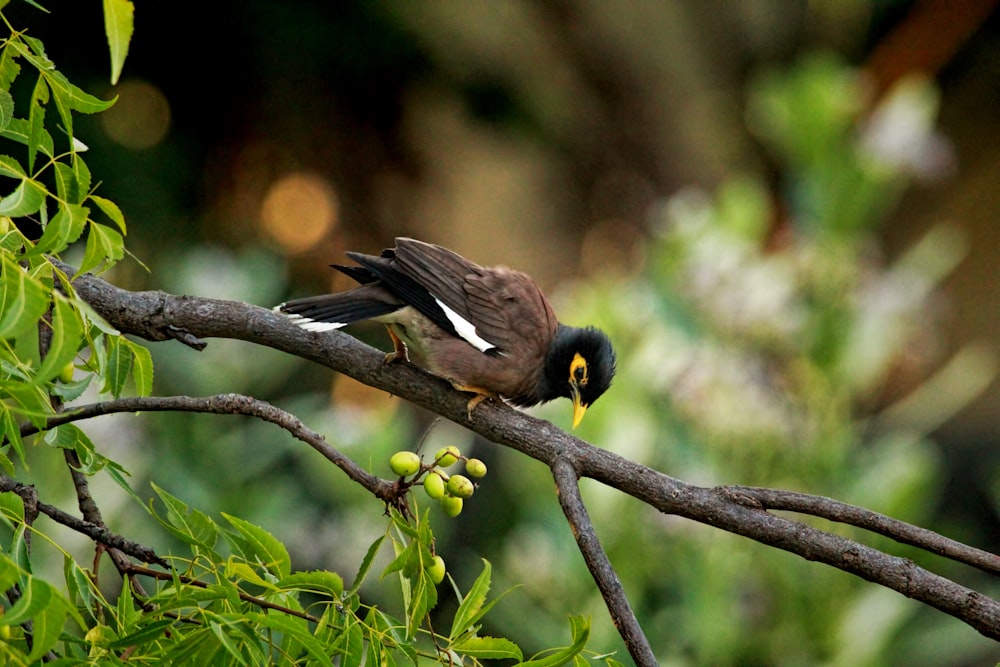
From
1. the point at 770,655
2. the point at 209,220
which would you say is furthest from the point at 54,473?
the point at 209,220

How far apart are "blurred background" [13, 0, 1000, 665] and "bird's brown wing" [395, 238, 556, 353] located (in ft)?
3.90

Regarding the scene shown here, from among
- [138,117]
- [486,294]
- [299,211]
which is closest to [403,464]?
[486,294]

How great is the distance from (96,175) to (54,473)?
9.55ft

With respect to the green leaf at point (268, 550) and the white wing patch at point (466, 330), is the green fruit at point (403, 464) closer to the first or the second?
the green leaf at point (268, 550)

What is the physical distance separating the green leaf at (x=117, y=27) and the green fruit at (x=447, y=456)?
0.76 metres

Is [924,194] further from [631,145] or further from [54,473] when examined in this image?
[54,473]

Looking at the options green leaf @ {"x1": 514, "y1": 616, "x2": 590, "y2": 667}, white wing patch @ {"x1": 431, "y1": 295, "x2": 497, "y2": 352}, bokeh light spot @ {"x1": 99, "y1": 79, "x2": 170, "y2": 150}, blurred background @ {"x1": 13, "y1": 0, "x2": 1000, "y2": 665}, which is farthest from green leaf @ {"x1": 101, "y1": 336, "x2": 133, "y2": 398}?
bokeh light spot @ {"x1": 99, "y1": 79, "x2": 170, "y2": 150}

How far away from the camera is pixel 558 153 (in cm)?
773

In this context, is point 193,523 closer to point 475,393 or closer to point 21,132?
point 21,132

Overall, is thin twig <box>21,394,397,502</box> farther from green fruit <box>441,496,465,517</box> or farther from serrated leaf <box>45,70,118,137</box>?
serrated leaf <box>45,70,118,137</box>

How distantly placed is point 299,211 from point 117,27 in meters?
6.78

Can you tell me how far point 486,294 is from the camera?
257cm

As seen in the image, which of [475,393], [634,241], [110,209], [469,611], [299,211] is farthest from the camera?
[299,211]

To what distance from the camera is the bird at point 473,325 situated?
231 centimetres
